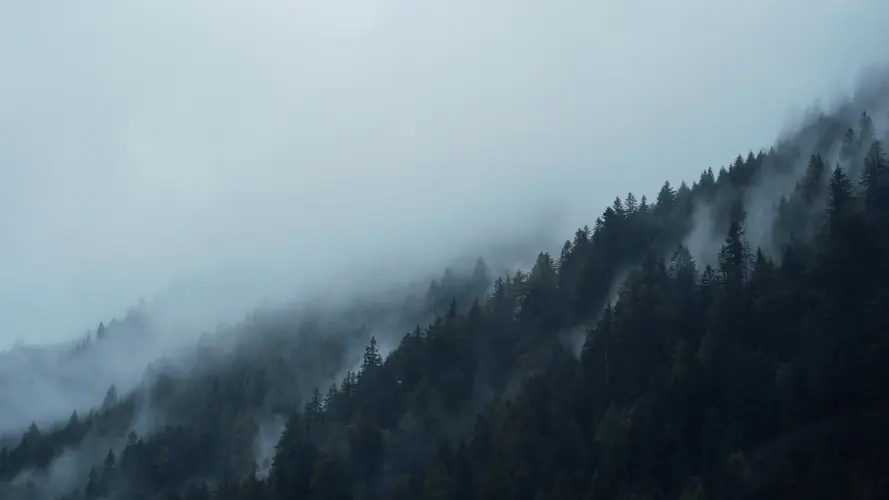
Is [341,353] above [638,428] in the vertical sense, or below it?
above

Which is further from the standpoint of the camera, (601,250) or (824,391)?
(601,250)

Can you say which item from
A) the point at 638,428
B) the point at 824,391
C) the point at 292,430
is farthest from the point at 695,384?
the point at 292,430

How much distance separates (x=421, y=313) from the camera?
157m

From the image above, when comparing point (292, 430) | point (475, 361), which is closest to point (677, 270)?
point (475, 361)

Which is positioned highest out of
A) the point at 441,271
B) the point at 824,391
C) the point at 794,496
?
the point at 441,271

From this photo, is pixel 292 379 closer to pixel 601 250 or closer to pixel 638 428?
pixel 601 250

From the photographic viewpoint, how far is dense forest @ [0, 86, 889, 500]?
80.7 meters

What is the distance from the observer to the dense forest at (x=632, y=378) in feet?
265

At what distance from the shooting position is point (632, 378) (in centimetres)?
9588

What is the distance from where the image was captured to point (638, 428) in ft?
289

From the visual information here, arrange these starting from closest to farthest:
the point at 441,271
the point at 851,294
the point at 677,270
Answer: the point at 851,294 < the point at 677,270 < the point at 441,271

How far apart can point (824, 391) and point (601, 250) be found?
151 feet

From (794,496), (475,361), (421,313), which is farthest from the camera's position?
(421,313)

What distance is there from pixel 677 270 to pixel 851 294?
2300 centimetres
